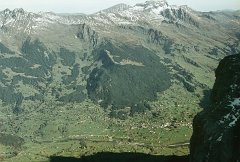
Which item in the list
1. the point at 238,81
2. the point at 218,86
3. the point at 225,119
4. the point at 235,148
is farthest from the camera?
the point at 218,86

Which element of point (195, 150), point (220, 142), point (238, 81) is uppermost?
point (238, 81)

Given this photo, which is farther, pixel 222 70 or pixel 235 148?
pixel 222 70

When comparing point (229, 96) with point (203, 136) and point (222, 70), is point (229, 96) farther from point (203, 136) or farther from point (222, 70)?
point (222, 70)

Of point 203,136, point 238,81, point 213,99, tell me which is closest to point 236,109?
point 203,136

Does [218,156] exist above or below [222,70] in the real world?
below

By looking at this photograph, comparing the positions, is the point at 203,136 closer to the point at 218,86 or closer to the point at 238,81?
the point at 238,81

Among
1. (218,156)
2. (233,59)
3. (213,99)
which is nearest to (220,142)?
(218,156)

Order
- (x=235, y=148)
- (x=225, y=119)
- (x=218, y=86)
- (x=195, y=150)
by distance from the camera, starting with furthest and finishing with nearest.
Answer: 1. (x=218, y=86)
2. (x=195, y=150)
3. (x=225, y=119)
4. (x=235, y=148)
